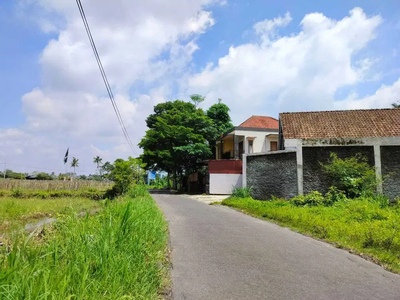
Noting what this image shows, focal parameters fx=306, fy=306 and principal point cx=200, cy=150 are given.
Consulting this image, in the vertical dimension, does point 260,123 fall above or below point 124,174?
above

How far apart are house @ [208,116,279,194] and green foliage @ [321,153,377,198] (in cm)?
928

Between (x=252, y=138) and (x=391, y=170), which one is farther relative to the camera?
(x=252, y=138)

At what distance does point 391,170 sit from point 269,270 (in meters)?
11.0

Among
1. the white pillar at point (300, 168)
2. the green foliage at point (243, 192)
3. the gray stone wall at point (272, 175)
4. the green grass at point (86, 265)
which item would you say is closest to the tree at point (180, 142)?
the green foliage at point (243, 192)

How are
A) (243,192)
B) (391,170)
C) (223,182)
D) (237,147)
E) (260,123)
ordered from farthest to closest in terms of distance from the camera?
(260,123)
(237,147)
(223,182)
(243,192)
(391,170)

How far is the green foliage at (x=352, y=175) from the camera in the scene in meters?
12.4

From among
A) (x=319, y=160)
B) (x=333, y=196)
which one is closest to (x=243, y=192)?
(x=319, y=160)

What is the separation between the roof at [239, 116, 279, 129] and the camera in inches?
1150

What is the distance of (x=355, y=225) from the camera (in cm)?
761

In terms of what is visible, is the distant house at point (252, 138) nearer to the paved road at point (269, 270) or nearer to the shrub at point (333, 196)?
the shrub at point (333, 196)

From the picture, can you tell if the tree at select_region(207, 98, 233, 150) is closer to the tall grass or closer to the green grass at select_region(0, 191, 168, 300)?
the tall grass

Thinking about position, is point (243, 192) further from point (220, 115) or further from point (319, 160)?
point (220, 115)

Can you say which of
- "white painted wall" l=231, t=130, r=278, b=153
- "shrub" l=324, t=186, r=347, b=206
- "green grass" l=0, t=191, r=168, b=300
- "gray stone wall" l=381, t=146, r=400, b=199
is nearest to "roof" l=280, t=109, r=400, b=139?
"gray stone wall" l=381, t=146, r=400, b=199

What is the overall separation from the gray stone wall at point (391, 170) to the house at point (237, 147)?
10307 millimetres
